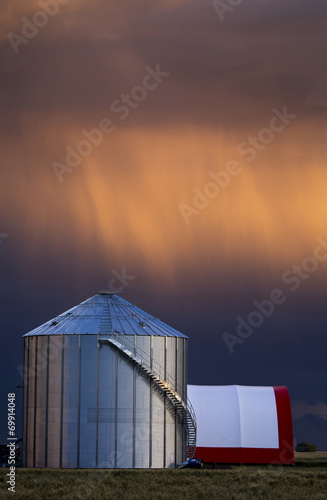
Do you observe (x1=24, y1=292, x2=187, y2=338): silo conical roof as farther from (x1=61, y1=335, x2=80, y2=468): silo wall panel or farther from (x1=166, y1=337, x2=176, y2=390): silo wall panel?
(x1=61, y1=335, x2=80, y2=468): silo wall panel

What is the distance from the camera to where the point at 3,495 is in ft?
170

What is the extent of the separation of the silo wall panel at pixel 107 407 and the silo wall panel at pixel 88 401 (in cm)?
44

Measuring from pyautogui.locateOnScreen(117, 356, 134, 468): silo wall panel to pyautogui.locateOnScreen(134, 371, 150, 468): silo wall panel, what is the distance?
45 centimetres

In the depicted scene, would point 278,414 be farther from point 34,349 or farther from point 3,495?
point 3,495

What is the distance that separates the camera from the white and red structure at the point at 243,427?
269 ft

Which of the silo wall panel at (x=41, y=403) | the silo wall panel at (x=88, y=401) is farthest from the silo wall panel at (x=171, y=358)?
the silo wall panel at (x=41, y=403)

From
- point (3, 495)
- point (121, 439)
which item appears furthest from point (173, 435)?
point (3, 495)

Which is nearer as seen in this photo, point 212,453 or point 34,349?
point 34,349

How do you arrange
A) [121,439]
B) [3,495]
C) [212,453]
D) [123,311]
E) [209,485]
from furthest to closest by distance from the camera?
1. [212,453]
2. [123,311]
3. [121,439]
4. [209,485]
5. [3,495]

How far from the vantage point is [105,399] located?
70.0 m

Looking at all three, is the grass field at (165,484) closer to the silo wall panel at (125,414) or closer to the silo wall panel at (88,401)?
the silo wall panel at (125,414)

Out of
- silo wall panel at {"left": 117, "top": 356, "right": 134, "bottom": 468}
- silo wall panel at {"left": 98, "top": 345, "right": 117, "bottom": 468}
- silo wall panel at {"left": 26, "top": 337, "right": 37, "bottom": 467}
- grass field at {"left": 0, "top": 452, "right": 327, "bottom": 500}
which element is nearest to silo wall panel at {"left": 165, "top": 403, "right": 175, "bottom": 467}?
grass field at {"left": 0, "top": 452, "right": 327, "bottom": 500}

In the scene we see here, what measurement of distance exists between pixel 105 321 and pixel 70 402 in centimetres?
682

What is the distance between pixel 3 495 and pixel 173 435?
2202 centimetres
